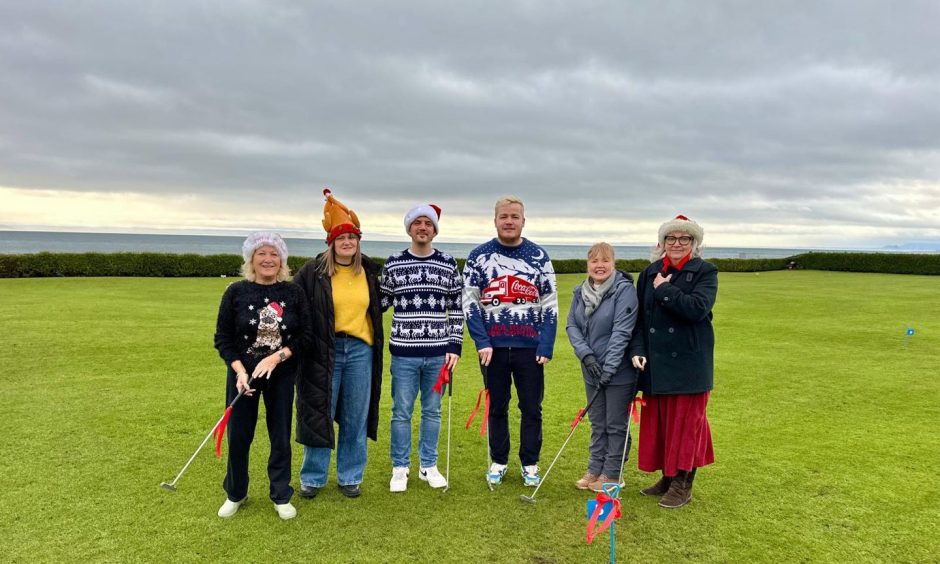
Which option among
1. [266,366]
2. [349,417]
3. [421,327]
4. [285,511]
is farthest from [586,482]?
[266,366]

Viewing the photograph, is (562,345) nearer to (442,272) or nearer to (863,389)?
(863,389)

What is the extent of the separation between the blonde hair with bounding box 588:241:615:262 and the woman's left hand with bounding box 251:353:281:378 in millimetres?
2089

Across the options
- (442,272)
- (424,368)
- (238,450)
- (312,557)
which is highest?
(442,272)

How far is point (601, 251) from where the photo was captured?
13.0 feet

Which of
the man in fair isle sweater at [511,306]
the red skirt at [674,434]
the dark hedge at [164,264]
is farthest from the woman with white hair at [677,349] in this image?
the dark hedge at [164,264]

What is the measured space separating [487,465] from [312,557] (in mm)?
1690

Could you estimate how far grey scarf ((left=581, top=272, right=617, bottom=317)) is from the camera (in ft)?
13.2

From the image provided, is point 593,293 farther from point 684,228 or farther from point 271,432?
point 271,432

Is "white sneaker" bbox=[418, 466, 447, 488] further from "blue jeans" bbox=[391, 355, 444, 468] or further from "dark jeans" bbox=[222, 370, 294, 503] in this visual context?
"dark jeans" bbox=[222, 370, 294, 503]

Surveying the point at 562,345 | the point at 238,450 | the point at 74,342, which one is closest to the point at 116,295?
the point at 74,342

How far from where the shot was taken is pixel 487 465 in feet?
15.0

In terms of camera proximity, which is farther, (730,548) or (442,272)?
(442,272)

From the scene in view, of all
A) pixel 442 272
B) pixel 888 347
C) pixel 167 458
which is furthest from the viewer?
pixel 888 347

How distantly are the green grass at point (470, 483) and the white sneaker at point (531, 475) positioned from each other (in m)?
0.06
